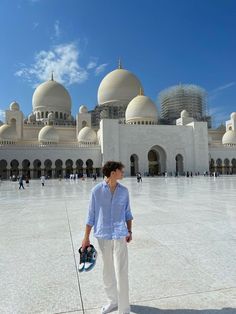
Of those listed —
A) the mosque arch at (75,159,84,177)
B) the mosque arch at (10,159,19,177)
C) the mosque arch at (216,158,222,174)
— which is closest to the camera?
the mosque arch at (10,159,19,177)

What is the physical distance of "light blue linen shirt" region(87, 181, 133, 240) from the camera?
86.2 inches

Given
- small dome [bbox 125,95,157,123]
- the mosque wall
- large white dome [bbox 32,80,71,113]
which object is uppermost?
large white dome [bbox 32,80,71,113]

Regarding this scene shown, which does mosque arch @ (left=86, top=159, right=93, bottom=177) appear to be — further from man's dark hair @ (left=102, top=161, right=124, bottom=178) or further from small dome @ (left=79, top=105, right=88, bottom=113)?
man's dark hair @ (left=102, top=161, right=124, bottom=178)

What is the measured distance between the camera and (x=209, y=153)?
4478 cm

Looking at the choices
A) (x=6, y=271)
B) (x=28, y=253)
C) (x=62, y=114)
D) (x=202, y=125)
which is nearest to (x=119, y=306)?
(x=6, y=271)

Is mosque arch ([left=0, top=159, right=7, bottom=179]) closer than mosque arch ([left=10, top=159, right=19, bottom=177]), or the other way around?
mosque arch ([left=0, top=159, right=7, bottom=179])

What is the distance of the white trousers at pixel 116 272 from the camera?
2.07m

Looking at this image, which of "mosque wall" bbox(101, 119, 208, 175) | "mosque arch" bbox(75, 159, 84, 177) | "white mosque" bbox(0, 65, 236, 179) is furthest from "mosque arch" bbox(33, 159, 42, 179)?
"mosque wall" bbox(101, 119, 208, 175)

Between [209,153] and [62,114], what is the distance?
24604 mm

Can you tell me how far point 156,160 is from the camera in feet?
145

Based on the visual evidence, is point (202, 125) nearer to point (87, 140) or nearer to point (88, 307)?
point (87, 140)

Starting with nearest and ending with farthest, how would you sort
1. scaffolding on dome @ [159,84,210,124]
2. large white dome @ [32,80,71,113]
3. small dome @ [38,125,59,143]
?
1. small dome @ [38,125,59,143]
2. large white dome @ [32,80,71,113]
3. scaffolding on dome @ [159,84,210,124]

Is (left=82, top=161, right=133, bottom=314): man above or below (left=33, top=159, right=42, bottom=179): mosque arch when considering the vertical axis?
below

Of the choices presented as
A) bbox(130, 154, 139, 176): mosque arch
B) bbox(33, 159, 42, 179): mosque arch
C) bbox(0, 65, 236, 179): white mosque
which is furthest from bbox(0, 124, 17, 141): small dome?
bbox(130, 154, 139, 176): mosque arch
